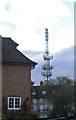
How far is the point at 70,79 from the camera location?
76312 millimetres

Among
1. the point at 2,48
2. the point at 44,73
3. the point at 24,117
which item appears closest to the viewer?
the point at 24,117

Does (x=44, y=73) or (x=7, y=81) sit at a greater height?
(x=44, y=73)

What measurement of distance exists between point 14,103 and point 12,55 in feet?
19.3

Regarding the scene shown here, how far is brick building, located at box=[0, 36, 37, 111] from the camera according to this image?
42.6 m

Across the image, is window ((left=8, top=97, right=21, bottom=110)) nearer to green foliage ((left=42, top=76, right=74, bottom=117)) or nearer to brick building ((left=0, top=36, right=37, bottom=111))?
brick building ((left=0, top=36, right=37, bottom=111))

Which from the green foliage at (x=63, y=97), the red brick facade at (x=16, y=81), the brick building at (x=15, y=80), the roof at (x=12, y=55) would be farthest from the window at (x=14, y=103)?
the green foliage at (x=63, y=97)

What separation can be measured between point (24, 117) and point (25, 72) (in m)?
6.60

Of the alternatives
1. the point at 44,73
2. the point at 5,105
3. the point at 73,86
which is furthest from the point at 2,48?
the point at 44,73

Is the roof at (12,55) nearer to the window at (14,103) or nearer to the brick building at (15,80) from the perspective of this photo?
the brick building at (15,80)

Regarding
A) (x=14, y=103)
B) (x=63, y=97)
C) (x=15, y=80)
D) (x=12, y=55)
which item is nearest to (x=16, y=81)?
(x=15, y=80)

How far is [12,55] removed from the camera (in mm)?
45062

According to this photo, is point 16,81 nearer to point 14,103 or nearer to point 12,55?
point 14,103

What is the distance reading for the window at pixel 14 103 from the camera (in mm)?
42031

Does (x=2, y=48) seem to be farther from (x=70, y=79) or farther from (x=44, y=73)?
(x=44, y=73)
